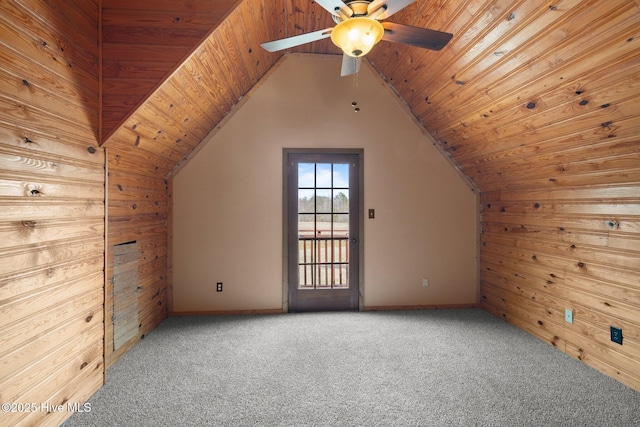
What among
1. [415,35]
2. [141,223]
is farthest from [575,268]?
[141,223]

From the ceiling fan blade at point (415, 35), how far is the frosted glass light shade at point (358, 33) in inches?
5.3

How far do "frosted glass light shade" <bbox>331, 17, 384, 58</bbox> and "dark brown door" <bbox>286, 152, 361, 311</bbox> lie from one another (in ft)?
6.80

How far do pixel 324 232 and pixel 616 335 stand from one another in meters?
2.69

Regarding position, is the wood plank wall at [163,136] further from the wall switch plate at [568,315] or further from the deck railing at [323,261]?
the wall switch plate at [568,315]

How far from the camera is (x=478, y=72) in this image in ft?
7.51

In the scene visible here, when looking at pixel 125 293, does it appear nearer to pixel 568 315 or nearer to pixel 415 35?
pixel 415 35

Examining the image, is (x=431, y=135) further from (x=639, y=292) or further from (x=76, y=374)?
(x=76, y=374)

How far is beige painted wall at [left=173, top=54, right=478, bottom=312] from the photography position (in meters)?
3.39

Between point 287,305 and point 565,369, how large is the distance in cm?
265

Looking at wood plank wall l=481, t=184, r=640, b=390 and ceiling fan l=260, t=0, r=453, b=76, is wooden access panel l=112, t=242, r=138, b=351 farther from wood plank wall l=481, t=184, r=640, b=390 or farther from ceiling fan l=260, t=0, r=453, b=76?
wood plank wall l=481, t=184, r=640, b=390

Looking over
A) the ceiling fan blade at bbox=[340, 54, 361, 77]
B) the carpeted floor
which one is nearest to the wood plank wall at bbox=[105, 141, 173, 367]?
the carpeted floor

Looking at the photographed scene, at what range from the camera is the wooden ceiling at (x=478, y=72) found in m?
1.67

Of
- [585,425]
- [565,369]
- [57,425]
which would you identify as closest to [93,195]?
[57,425]

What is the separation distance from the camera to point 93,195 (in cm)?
194
